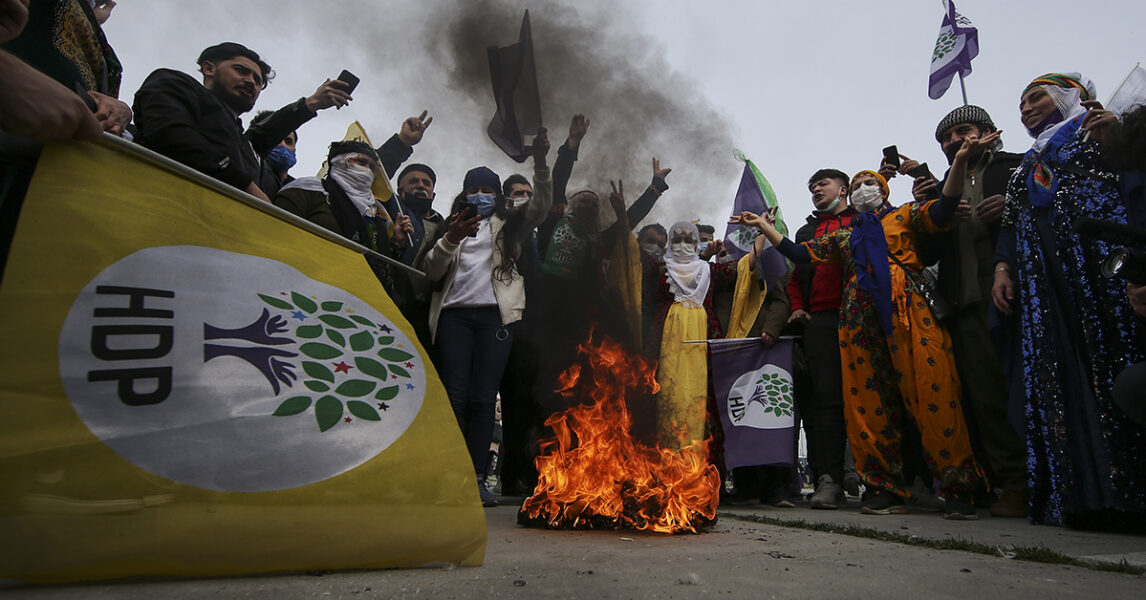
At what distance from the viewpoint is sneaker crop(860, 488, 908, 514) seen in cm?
414

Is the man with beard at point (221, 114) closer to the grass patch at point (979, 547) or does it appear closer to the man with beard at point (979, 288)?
the grass patch at point (979, 547)

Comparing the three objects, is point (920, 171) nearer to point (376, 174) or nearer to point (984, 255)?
point (984, 255)

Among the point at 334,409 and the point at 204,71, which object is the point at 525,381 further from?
the point at 334,409

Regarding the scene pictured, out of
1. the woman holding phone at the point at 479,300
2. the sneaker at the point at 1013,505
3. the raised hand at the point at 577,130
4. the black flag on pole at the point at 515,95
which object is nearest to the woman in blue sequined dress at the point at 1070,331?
the sneaker at the point at 1013,505

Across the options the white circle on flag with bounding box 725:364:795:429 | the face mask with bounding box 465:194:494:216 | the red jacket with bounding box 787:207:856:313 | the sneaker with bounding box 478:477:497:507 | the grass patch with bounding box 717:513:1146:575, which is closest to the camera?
the grass patch with bounding box 717:513:1146:575

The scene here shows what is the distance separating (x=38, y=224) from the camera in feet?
5.32

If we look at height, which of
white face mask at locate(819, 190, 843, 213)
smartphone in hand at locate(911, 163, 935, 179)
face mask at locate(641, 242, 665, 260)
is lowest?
face mask at locate(641, 242, 665, 260)

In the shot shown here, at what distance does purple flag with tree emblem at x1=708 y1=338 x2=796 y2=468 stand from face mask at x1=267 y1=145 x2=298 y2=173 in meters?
3.49

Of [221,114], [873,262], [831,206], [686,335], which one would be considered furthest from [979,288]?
[221,114]

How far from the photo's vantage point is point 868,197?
16.4ft

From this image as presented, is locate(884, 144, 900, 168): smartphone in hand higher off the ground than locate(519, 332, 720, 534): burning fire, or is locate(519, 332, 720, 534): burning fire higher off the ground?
locate(884, 144, 900, 168): smartphone in hand

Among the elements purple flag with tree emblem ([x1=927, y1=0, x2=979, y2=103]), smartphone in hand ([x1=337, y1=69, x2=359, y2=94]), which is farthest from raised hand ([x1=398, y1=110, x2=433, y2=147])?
purple flag with tree emblem ([x1=927, y1=0, x2=979, y2=103])

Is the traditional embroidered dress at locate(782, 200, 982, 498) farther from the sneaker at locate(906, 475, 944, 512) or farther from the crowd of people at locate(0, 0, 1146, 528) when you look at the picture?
the sneaker at locate(906, 475, 944, 512)

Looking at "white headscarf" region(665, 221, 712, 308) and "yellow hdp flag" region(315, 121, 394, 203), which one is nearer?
"yellow hdp flag" region(315, 121, 394, 203)
